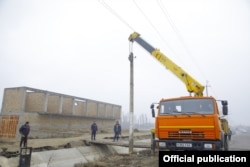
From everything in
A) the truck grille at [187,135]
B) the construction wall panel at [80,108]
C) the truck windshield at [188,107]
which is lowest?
the truck grille at [187,135]

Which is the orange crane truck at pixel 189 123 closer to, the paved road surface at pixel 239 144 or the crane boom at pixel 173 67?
the crane boom at pixel 173 67

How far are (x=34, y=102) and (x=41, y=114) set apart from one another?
4.90 ft

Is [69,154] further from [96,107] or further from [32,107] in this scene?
[96,107]

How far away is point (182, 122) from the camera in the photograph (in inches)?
347

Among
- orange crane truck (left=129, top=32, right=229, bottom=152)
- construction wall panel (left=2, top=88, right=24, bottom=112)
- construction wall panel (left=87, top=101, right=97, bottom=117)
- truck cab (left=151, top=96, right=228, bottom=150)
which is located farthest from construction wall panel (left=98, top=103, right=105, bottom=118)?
truck cab (left=151, top=96, right=228, bottom=150)

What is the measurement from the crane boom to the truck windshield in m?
2.41

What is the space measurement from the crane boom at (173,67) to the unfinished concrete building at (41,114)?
47.4 feet

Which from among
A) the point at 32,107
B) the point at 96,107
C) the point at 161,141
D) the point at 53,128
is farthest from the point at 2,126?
the point at 161,141

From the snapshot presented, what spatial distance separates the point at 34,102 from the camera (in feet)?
83.3

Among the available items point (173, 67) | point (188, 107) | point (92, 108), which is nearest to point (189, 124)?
point (188, 107)

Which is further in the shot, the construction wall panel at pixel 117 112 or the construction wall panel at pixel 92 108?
the construction wall panel at pixel 117 112

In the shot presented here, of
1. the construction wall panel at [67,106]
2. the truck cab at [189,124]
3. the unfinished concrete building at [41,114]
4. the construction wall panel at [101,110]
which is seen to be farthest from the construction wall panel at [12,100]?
the truck cab at [189,124]

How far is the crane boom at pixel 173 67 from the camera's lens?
11.5 metres

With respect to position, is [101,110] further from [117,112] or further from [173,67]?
[173,67]
